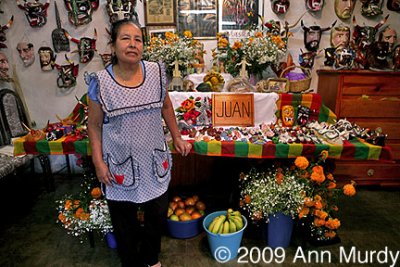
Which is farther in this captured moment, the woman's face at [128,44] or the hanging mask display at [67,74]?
the hanging mask display at [67,74]

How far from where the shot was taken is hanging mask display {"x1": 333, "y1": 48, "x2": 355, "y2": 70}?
2539 millimetres

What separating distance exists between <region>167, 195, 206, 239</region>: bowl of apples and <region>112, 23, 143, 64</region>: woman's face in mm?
1164

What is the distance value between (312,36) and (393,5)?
0.83m

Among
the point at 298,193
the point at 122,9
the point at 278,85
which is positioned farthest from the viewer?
the point at 122,9

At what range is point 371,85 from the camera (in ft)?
8.50

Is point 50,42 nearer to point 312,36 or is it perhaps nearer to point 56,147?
point 56,147

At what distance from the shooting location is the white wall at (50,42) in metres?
2.73

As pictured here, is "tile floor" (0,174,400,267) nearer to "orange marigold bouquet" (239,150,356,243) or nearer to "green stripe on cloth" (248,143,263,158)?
"orange marigold bouquet" (239,150,356,243)

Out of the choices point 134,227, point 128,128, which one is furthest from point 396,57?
point 134,227

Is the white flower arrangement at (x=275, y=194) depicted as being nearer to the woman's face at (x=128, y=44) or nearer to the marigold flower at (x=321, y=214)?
the marigold flower at (x=321, y=214)

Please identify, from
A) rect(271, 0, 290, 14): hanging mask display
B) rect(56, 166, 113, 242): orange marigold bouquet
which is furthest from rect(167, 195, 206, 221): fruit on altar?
rect(271, 0, 290, 14): hanging mask display

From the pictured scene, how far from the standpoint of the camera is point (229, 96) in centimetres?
211

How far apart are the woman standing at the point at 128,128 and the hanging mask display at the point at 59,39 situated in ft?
5.91

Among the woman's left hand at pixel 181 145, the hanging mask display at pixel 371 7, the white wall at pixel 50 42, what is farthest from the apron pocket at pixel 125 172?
the hanging mask display at pixel 371 7
